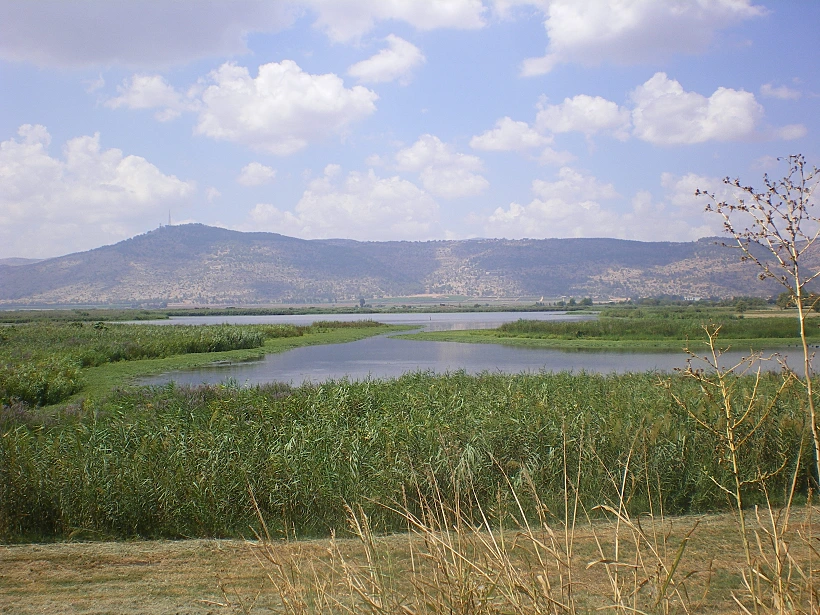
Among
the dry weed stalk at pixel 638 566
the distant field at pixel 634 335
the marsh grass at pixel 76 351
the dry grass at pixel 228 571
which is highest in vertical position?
the dry weed stalk at pixel 638 566

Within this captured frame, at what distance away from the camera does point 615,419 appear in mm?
10695

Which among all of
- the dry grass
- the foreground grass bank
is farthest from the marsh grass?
the dry grass

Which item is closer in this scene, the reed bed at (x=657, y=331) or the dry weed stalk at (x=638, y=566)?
the dry weed stalk at (x=638, y=566)

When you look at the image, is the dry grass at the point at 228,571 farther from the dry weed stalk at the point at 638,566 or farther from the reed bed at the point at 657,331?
the reed bed at the point at 657,331

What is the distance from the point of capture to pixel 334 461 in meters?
9.18

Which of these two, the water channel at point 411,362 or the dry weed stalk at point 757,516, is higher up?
the dry weed stalk at point 757,516

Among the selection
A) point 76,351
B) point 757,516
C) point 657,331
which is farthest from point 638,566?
point 657,331

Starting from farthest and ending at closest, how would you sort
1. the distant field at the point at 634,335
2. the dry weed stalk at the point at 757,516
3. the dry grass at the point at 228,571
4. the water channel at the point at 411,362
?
the distant field at the point at 634,335 < the water channel at the point at 411,362 < the dry grass at the point at 228,571 < the dry weed stalk at the point at 757,516

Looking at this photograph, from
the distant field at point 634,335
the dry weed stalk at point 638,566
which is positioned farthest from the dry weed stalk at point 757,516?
the distant field at point 634,335

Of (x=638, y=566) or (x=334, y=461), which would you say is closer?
(x=638, y=566)

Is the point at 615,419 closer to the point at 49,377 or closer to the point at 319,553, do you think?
the point at 319,553

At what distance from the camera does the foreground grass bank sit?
840 cm

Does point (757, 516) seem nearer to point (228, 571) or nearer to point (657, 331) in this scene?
point (228, 571)

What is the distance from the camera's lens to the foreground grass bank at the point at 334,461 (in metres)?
8.40
